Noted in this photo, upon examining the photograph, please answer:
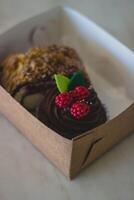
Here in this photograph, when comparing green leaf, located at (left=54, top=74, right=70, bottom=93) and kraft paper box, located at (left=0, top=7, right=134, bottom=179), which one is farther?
green leaf, located at (left=54, top=74, right=70, bottom=93)

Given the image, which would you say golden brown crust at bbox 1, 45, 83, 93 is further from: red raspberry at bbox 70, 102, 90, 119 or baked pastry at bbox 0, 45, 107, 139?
red raspberry at bbox 70, 102, 90, 119

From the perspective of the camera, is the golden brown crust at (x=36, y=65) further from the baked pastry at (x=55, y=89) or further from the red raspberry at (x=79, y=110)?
the red raspberry at (x=79, y=110)

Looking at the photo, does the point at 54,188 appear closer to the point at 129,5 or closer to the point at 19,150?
the point at 19,150

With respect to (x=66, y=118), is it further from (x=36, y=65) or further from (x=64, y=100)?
(x=36, y=65)

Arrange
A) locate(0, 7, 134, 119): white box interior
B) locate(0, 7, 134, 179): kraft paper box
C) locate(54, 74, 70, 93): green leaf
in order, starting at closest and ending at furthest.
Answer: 1. locate(0, 7, 134, 179): kraft paper box
2. locate(54, 74, 70, 93): green leaf
3. locate(0, 7, 134, 119): white box interior

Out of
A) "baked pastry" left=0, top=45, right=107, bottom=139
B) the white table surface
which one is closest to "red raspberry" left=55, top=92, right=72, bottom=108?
"baked pastry" left=0, top=45, right=107, bottom=139

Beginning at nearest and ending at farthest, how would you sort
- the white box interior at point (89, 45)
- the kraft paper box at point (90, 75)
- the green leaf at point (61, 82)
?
the kraft paper box at point (90, 75) < the green leaf at point (61, 82) < the white box interior at point (89, 45)

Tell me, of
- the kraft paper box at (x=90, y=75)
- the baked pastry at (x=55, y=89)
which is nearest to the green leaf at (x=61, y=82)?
the baked pastry at (x=55, y=89)

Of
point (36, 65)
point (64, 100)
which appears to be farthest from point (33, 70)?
point (64, 100)
